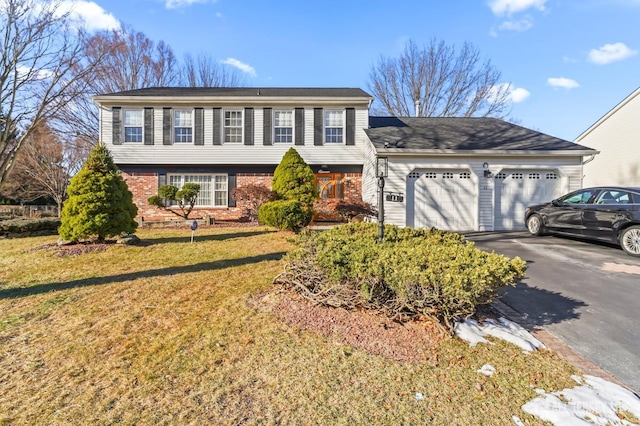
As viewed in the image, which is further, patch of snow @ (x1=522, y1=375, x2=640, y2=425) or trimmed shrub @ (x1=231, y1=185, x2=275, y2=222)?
trimmed shrub @ (x1=231, y1=185, x2=275, y2=222)

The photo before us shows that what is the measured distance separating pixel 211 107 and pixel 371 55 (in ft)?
47.1

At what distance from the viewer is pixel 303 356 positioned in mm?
2717

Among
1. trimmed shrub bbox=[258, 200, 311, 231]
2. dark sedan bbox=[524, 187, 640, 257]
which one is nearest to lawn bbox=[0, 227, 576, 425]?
trimmed shrub bbox=[258, 200, 311, 231]

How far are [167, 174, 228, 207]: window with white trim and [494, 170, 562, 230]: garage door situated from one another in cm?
1044

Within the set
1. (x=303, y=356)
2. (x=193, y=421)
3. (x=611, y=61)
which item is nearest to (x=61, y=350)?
(x=193, y=421)

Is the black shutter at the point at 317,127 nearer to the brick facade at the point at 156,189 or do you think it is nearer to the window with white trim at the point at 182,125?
the brick facade at the point at 156,189

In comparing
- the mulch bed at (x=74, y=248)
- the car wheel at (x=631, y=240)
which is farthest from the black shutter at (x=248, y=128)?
the car wheel at (x=631, y=240)

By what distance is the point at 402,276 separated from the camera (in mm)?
3057

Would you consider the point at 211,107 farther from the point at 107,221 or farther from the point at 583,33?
the point at 583,33

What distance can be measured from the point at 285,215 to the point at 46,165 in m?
17.2

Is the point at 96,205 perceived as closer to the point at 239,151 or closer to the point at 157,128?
the point at 239,151

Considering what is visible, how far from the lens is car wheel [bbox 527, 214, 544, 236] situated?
327 inches

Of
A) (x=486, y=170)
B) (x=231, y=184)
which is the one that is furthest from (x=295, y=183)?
(x=486, y=170)

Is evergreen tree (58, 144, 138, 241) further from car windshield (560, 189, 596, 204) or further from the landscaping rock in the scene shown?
car windshield (560, 189, 596, 204)
